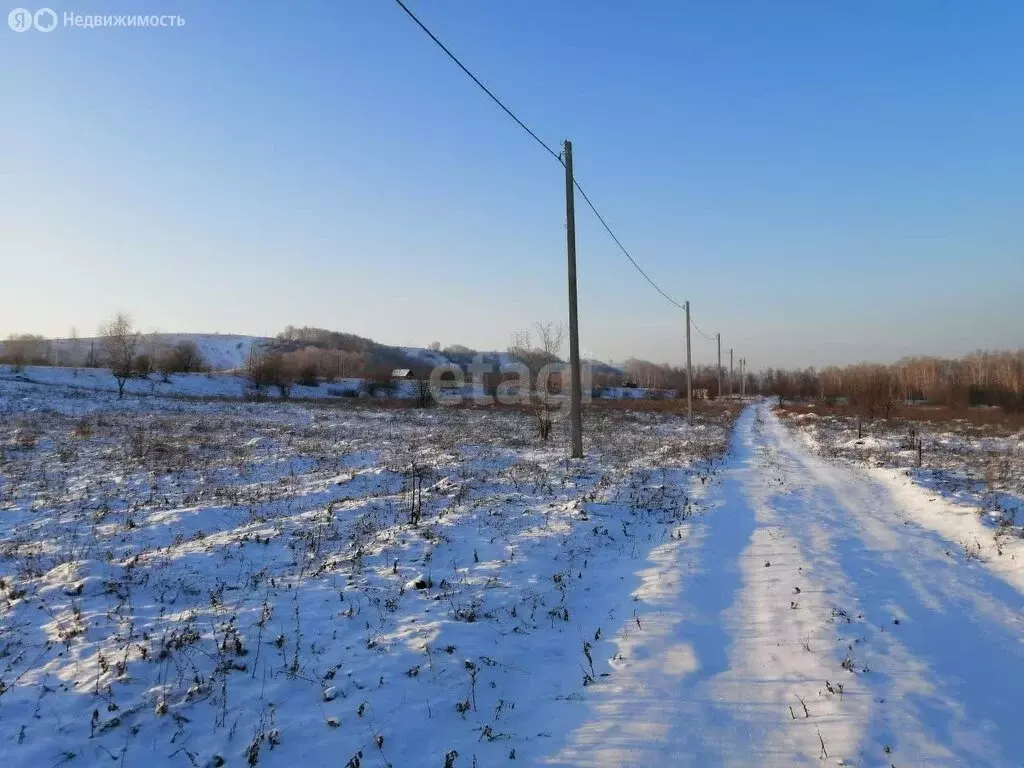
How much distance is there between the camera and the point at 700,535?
8781 millimetres

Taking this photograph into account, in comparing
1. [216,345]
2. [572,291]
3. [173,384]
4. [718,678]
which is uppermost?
[216,345]

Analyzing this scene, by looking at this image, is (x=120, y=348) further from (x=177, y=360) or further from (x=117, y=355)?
(x=177, y=360)

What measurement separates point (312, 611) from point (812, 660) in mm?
4795

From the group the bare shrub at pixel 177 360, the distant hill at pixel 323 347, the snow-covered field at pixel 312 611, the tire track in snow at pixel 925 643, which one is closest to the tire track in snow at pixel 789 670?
the tire track in snow at pixel 925 643

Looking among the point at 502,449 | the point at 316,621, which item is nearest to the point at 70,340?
the point at 502,449

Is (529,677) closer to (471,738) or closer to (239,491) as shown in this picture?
(471,738)

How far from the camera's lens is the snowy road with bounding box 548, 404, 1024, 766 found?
3.73 meters

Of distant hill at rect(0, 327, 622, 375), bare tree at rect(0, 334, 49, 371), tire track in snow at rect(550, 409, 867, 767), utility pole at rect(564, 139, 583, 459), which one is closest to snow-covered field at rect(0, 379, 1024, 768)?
tire track in snow at rect(550, 409, 867, 767)

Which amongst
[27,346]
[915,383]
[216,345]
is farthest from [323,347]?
[915,383]

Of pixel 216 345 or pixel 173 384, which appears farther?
pixel 216 345

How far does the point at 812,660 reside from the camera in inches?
191

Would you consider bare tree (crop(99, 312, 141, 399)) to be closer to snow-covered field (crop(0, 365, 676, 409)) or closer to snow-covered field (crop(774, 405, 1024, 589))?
snow-covered field (crop(0, 365, 676, 409))

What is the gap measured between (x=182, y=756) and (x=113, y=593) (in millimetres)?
3201

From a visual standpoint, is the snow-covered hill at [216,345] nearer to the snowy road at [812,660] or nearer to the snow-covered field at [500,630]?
the snow-covered field at [500,630]
